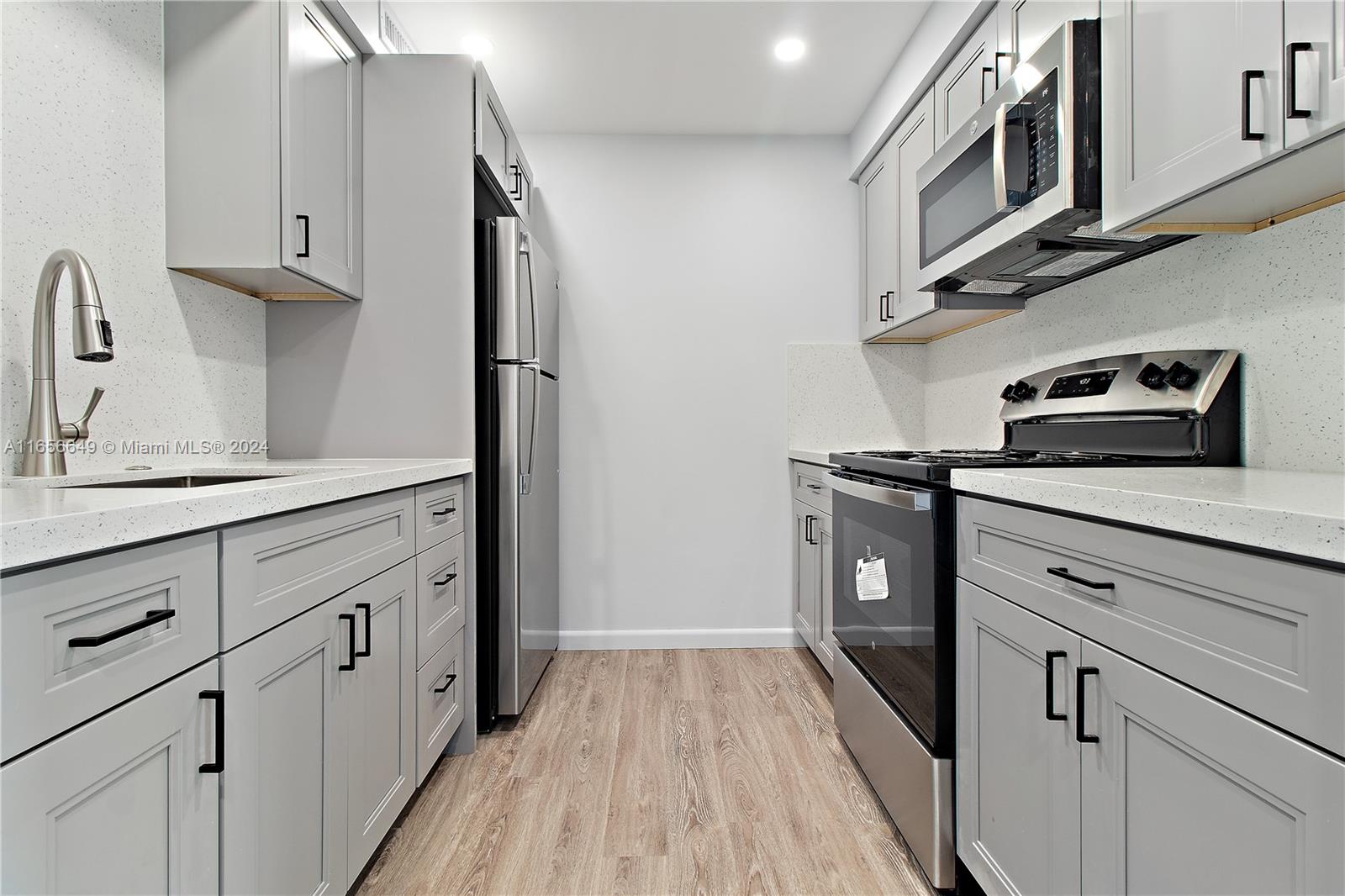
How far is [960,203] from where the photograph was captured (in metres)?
2.01

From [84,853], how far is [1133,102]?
2.12 meters

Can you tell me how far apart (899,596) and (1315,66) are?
1.22 meters

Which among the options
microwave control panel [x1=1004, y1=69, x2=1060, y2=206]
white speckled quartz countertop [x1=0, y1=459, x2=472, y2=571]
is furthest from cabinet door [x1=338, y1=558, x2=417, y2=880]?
microwave control panel [x1=1004, y1=69, x2=1060, y2=206]

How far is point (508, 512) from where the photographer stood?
7.52 ft

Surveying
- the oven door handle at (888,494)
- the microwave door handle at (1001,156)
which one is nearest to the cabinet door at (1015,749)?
the oven door handle at (888,494)

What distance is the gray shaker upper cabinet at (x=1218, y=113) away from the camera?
1.00 m

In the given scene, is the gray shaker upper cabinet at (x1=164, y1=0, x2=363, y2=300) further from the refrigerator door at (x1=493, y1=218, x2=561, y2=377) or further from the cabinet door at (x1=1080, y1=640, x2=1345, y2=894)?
the cabinet door at (x1=1080, y1=640, x2=1345, y2=894)

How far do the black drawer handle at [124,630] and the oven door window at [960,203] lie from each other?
76.9 inches

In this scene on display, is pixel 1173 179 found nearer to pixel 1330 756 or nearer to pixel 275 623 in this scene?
pixel 1330 756

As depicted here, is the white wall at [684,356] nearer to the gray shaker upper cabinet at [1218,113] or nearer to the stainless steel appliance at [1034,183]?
the stainless steel appliance at [1034,183]

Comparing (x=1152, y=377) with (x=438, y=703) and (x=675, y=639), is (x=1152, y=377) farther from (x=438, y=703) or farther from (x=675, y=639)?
(x=675, y=639)

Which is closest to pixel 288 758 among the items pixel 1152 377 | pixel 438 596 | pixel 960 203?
pixel 438 596

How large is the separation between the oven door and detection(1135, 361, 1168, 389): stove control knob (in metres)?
0.68

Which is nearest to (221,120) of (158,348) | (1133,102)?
(158,348)
